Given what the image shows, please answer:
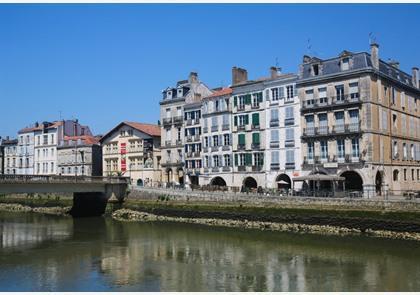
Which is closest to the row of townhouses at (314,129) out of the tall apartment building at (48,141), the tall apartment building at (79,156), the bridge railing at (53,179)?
the bridge railing at (53,179)

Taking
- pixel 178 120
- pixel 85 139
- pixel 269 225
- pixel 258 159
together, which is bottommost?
pixel 269 225

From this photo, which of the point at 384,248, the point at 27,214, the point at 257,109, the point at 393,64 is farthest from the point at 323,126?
the point at 27,214

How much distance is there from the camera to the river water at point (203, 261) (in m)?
20.8

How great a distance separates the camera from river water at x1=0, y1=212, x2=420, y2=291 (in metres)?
20.8

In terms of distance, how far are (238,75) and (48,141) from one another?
A: 125 feet

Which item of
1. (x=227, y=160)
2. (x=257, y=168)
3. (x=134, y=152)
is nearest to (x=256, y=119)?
(x=257, y=168)

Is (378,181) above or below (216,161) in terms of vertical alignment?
below

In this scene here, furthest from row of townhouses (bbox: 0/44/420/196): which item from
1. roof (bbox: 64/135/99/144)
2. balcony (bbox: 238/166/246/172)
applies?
roof (bbox: 64/135/99/144)

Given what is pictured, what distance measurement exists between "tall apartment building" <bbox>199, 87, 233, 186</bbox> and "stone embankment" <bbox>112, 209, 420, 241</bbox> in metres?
11.0

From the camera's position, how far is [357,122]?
148 feet

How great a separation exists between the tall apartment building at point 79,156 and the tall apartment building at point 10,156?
11.6 meters

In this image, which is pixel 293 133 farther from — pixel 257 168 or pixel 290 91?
pixel 257 168

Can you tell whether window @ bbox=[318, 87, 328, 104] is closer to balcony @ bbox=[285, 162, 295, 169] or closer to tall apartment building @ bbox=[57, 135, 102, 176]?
balcony @ bbox=[285, 162, 295, 169]

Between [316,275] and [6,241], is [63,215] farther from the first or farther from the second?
[316,275]
